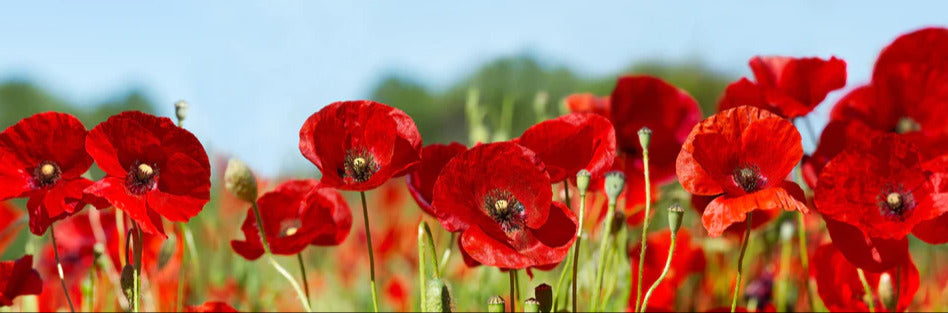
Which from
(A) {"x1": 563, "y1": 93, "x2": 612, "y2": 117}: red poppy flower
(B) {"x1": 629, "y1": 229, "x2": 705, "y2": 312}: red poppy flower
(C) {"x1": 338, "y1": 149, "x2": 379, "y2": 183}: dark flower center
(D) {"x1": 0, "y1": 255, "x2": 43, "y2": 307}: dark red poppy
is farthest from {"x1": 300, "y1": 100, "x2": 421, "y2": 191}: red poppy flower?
(B) {"x1": 629, "y1": 229, "x2": 705, "y2": 312}: red poppy flower

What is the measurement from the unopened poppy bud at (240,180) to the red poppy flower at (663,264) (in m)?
0.59

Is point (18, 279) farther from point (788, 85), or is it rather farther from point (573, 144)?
point (788, 85)

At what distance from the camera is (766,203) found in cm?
72

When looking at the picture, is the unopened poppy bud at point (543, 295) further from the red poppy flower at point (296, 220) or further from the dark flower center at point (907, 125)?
the dark flower center at point (907, 125)

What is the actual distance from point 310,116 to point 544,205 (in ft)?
0.72

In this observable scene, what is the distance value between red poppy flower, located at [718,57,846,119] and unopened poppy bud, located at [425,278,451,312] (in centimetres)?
39

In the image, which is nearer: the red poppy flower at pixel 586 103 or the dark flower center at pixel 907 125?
the dark flower center at pixel 907 125

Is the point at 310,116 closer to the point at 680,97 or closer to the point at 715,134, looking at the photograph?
the point at 715,134

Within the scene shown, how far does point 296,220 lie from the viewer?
1008 millimetres

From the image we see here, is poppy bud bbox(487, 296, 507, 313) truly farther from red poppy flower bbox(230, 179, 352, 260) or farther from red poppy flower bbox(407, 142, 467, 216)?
red poppy flower bbox(230, 179, 352, 260)

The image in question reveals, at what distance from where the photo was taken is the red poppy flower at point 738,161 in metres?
Answer: 0.74

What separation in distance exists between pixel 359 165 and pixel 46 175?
281mm

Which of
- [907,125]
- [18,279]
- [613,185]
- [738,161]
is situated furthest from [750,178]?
[18,279]

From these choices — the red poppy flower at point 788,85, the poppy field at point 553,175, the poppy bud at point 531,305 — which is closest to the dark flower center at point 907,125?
the poppy field at point 553,175
